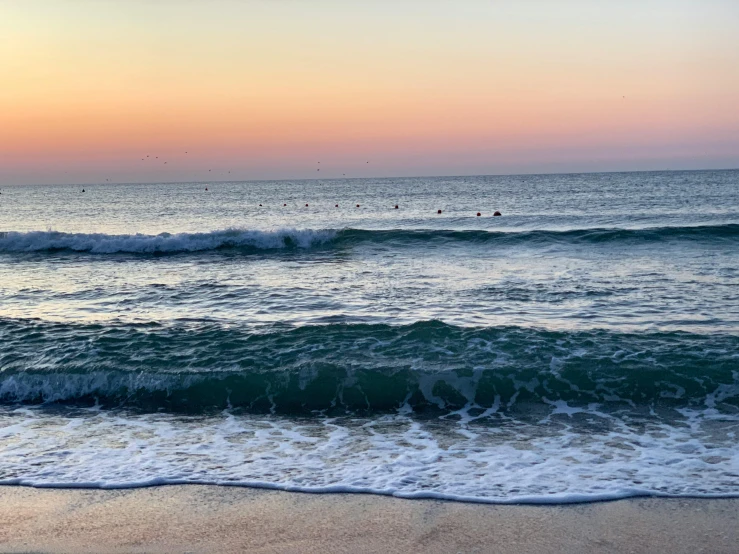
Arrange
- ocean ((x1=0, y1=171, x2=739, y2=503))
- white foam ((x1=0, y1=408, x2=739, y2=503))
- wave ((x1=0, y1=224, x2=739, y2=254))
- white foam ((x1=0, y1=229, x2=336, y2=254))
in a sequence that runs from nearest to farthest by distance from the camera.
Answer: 1. white foam ((x1=0, y1=408, x2=739, y2=503))
2. ocean ((x1=0, y1=171, x2=739, y2=503))
3. wave ((x1=0, y1=224, x2=739, y2=254))
4. white foam ((x1=0, y1=229, x2=336, y2=254))

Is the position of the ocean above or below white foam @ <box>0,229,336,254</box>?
below

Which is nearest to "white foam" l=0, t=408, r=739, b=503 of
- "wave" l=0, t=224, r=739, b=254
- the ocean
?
the ocean

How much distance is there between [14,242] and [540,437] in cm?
2432

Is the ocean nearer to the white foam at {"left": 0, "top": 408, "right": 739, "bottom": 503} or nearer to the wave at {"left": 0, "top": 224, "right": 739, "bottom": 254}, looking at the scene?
the white foam at {"left": 0, "top": 408, "right": 739, "bottom": 503}

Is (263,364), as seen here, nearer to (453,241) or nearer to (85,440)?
(85,440)

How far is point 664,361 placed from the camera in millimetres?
9297

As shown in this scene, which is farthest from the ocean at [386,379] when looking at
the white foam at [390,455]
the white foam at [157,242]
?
the white foam at [157,242]

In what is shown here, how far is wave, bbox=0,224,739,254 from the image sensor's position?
24.1 m

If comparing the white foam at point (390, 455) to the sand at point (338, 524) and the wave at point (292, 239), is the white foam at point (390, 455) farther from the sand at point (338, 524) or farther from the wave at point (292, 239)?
the wave at point (292, 239)

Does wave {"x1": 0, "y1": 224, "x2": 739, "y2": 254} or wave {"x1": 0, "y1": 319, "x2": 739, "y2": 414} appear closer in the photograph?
wave {"x1": 0, "y1": 319, "x2": 739, "y2": 414}

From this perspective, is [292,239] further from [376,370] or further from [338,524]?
[338,524]

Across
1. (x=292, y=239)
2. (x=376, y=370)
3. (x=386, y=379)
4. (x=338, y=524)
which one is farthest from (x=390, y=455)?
(x=292, y=239)

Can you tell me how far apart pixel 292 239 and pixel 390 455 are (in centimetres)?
1901

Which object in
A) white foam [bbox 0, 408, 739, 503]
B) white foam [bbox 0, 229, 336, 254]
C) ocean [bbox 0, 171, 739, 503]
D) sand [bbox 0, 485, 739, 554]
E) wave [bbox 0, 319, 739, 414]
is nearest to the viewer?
sand [bbox 0, 485, 739, 554]
